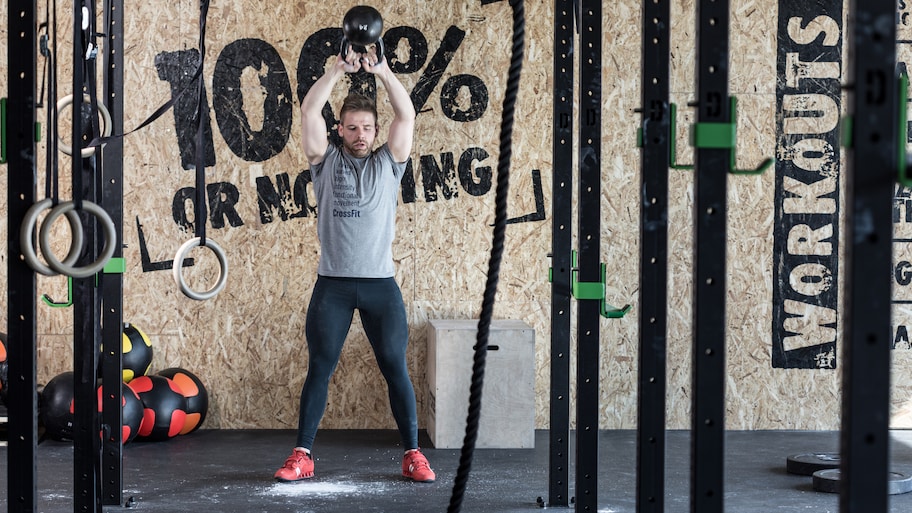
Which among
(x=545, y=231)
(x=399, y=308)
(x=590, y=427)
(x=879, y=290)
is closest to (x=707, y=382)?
(x=879, y=290)

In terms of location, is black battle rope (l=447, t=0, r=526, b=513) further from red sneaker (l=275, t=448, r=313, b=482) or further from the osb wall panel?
the osb wall panel

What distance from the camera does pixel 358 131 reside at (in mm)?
4371

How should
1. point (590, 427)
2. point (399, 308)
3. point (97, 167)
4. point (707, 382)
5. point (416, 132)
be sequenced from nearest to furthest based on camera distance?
1. point (707, 382)
2. point (590, 427)
3. point (97, 167)
4. point (399, 308)
5. point (416, 132)

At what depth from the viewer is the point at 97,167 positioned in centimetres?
383

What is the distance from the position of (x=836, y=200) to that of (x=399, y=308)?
8.43 feet

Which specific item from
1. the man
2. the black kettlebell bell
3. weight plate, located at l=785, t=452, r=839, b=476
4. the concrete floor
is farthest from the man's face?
weight plate, located at l=785, t=452, r=839, b=476

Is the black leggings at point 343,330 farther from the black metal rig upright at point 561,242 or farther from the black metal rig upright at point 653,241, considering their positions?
the black metal rig upright at point 653,241

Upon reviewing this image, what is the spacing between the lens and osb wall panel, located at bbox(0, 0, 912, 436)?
18.0 ft

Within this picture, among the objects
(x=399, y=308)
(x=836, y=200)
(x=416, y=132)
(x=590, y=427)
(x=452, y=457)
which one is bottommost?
(x=452, y=457)

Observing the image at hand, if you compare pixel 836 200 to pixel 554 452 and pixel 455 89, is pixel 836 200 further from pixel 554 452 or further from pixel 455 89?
pixel 554 452

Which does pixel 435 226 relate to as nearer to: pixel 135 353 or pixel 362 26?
pixel 135 353

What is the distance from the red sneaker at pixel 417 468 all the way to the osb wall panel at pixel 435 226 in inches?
45.9

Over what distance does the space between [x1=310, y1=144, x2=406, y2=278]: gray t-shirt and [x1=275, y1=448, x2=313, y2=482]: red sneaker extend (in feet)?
→ 2.51

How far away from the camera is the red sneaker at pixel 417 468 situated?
4.32 m
